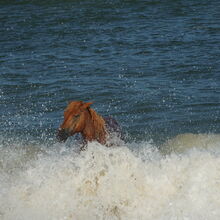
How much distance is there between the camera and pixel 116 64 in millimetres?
16266

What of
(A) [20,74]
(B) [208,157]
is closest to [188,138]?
(B) [208,157]

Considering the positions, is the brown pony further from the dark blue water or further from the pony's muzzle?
the dark blue water

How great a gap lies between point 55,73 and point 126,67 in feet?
6.25

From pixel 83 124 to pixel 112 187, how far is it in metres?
0.97

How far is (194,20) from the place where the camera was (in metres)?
20.2

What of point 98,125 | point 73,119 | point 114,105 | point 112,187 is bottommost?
point 114,105

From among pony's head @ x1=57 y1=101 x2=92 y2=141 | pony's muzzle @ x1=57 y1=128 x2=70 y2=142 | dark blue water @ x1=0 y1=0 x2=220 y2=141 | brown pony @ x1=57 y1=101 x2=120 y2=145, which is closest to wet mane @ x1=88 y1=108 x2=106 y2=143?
brown pony @ x1=57 y1=101 x2=120 y2=145

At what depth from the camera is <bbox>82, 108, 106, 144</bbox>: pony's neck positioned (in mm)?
7484

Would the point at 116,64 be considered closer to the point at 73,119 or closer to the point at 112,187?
the point at 112,187

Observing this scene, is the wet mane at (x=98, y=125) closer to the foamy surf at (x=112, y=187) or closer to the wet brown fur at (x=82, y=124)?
the wet brown fur at (x=82, y=124)

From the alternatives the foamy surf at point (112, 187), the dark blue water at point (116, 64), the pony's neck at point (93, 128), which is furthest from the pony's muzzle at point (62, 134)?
the dark blue water at point (116, 64)

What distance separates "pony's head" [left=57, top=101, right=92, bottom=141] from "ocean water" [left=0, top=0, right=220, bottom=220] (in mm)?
487

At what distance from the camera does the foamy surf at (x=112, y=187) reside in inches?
298

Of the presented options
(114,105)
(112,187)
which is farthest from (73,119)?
(114,105)
